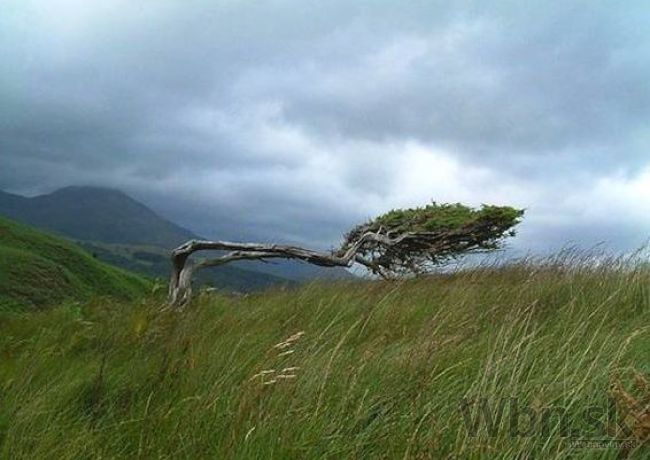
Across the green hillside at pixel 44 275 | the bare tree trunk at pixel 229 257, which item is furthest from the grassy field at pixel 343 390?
the green hillside at pixel 44 275

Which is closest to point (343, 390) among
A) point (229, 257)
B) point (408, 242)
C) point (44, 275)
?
point (229, 257)

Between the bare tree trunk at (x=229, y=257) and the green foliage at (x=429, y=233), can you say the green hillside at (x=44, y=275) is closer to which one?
the bare tree trunk at (x=229, y=257)

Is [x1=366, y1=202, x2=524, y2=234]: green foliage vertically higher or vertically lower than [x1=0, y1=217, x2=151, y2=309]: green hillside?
higher

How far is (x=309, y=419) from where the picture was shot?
95.7 inches

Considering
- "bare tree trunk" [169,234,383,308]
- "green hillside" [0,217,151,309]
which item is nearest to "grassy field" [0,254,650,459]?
"bare tree trunk" [169,234,383,308]

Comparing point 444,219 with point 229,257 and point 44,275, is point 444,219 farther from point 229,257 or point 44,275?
point 44,275

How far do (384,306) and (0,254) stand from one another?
11110 millimetres

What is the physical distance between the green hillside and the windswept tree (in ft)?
9.58

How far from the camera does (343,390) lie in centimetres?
265

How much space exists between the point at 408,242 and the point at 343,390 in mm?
8029

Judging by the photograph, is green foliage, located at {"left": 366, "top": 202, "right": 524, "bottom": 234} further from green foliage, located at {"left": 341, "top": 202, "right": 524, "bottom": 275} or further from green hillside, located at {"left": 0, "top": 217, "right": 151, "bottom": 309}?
green hillside, located at {"left": 0, "top": 217, "right": 151, "bottom": 309}

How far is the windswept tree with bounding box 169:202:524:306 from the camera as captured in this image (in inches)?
338

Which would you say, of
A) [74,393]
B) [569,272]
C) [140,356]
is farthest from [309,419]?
[569,272]

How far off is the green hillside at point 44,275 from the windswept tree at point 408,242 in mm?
2920
